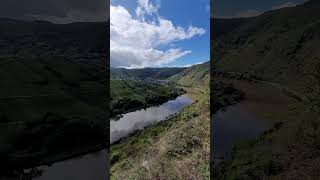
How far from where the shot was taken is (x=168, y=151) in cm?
865

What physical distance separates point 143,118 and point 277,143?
13.2 ft

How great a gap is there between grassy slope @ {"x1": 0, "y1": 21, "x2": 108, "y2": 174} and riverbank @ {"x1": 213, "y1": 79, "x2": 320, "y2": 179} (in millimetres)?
2820

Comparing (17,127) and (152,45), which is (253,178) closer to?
(17,127)

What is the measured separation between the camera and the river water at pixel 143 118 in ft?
28.9

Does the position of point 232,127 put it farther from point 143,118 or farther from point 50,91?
point 50,91

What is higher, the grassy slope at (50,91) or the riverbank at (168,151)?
the grassy slope at (50,91)

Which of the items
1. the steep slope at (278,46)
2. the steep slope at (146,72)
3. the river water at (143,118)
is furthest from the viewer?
the steep slope at (146,72)

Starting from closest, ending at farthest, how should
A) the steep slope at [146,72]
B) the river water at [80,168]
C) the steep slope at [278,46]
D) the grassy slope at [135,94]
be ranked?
the river water at [80,168]
the steep slope at [278,46]
the grassy slope at [135,94]
the steep slope at [146,72]

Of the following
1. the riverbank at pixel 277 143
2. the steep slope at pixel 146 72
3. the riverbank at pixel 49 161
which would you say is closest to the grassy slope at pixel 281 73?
A: the riverbank at pixel 277 143

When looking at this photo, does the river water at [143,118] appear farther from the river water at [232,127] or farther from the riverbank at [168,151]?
the river water at [232,127]

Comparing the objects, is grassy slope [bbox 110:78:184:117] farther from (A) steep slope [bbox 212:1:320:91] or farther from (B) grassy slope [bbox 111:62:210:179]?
(A) steep slope [bbox 212:1:320:91]

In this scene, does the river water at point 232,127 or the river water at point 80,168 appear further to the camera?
the river water at point 232,127

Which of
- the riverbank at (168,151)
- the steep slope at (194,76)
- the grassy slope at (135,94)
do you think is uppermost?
the steep slope at (194,76)

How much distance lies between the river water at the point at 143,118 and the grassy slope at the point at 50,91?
194cm
